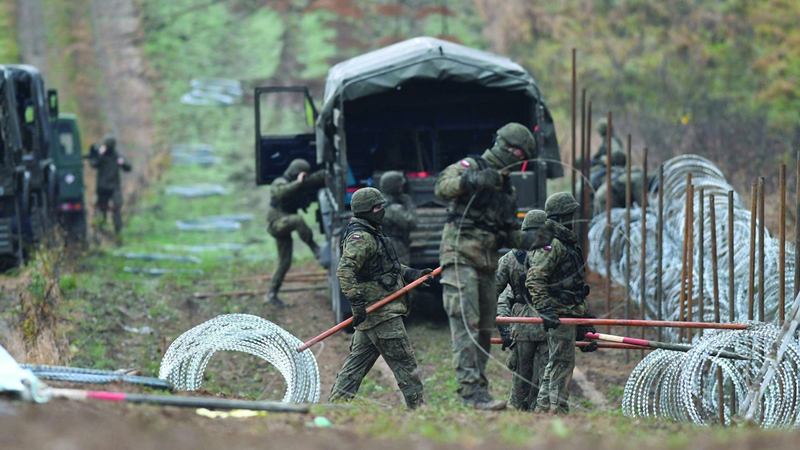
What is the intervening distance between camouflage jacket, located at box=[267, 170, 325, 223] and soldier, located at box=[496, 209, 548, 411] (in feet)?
17.3

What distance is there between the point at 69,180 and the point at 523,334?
1220cm

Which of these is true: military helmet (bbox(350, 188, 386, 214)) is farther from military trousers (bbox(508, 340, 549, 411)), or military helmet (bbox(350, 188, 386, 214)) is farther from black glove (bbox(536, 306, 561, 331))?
military trousers (bbox(508, 340, 549, 411))

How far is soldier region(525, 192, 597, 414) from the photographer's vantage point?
25.9 feet

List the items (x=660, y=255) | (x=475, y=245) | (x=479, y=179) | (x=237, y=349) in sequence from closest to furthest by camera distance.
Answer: (x=479, y=179) < (x=475, y=245) < (x=237, y=349) < (x=660, y=255)

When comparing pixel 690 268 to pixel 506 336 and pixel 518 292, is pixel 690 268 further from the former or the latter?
pixel 506 336

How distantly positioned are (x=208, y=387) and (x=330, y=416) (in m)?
3.72

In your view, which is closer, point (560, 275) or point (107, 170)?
point (560, 275)

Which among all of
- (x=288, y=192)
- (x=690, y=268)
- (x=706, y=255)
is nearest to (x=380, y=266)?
(x=690, y=268)

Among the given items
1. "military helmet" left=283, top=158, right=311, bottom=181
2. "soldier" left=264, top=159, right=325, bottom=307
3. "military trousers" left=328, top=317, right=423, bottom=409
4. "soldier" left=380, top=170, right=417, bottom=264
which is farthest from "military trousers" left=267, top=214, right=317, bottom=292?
"military trousers" left=328, top=317, right=423, bottom=409

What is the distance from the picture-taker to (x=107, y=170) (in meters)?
19.8

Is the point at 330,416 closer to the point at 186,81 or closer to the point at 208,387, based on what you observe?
the point at 208,387

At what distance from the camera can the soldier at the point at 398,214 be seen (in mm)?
11320

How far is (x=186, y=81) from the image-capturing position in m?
29.6

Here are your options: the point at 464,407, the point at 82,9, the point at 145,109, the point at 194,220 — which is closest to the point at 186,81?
the point at 145,109
